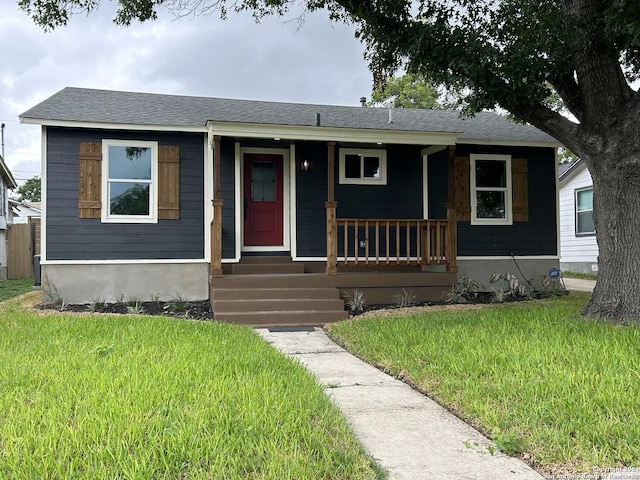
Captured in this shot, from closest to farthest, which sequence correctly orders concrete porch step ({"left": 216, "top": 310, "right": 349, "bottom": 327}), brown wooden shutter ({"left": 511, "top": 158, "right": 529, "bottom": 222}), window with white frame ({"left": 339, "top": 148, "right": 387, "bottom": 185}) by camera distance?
1. concrete porch step ({"left": 216, "top": 310, "right": 349, "bottom": 327})
2. window with white frame ({"left": 339, "top": 148, "right": 387, "bottom": 185})
3. brown wooden shutter ({"left": 511, "top": 158, "right": 529, "bottom": 222})

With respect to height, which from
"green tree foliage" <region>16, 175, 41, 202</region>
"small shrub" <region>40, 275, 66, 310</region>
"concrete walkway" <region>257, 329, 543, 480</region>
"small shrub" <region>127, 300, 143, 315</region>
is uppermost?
"green tree foliage" <region>16, 175, 41, 202</region>

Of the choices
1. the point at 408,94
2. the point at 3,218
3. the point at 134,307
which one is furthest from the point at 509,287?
the point at 408,94

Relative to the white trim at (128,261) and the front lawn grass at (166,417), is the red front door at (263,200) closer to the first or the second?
the white trim at (128,261)

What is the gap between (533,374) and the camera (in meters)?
3.44

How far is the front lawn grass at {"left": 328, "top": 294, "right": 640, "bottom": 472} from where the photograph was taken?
8.11ft

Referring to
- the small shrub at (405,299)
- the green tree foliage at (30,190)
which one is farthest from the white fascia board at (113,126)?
Answer: the green tree foliage at (30,190)

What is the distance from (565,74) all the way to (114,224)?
278 inches

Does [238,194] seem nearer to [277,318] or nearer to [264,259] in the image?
[264,259]

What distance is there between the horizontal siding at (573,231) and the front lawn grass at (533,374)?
405 inches

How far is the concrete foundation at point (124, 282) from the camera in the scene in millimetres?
7891

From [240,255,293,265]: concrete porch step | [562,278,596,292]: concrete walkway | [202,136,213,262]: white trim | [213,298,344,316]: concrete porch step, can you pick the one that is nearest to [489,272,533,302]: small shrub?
[562,278,596,292]: concrete walkway

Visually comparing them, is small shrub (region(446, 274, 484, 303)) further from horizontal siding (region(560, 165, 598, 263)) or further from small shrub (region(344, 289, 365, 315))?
horizontal siding (region(560, 165, 598, 263))

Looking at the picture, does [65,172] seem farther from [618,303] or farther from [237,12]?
[618,303]

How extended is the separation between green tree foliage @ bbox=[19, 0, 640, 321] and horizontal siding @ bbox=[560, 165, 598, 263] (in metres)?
9.39
